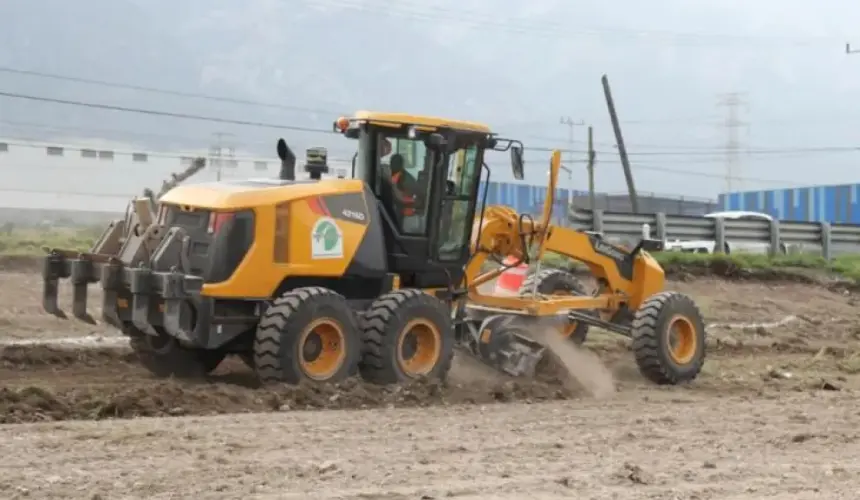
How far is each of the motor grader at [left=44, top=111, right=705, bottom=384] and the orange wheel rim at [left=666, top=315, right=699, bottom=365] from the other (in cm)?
2

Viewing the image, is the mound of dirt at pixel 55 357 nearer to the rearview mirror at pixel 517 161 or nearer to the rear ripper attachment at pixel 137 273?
the rear ripper attachment at pixel 137 273

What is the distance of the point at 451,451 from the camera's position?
7.89 m

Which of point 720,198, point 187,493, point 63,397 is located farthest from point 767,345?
point 720,198

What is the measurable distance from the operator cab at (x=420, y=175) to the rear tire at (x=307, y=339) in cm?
134

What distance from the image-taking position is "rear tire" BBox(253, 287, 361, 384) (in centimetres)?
1023

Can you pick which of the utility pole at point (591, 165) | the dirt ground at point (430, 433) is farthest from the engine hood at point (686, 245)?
the utility pole at point (591, 165)

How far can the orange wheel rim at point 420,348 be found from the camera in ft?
36.1

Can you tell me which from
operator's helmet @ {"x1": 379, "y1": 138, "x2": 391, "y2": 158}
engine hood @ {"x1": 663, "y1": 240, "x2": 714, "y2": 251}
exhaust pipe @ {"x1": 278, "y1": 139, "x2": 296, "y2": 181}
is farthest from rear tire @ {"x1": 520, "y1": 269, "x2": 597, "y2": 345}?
engine hood @ {"x1": 663, "y1": 240, "x2": 714, "y2": 251}

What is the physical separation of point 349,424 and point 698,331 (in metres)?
5.35

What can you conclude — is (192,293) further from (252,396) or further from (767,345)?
(767,345)

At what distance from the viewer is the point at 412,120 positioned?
38.5ft

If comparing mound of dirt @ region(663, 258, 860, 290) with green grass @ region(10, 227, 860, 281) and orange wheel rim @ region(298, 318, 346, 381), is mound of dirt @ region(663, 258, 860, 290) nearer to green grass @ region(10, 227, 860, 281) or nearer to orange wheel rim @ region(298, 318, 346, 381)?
green grass @ region(10, 227, 860, 281)

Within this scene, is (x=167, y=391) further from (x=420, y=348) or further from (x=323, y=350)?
(x=420, y=348)

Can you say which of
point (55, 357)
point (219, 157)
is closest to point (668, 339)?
point (55, 357)
